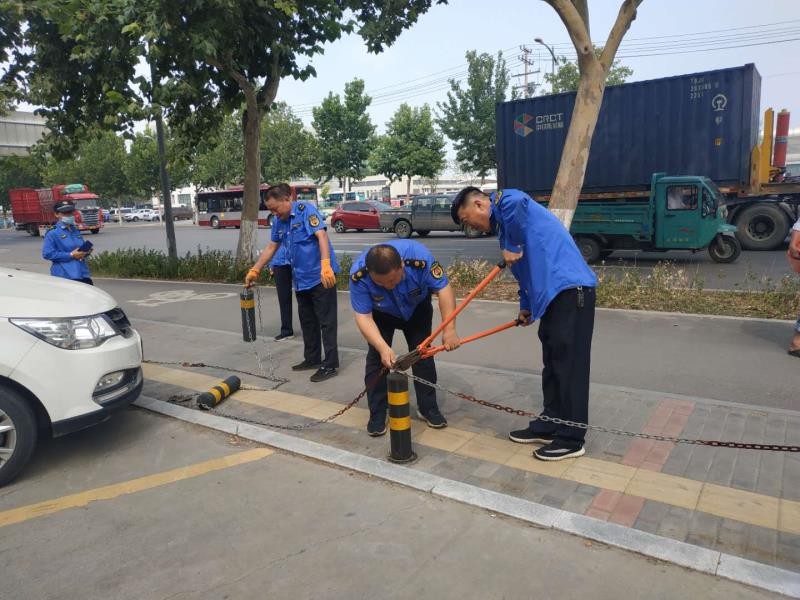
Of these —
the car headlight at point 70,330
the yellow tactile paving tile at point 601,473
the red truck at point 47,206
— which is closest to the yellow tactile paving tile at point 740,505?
the yellow tactile paving tile at point 601,473

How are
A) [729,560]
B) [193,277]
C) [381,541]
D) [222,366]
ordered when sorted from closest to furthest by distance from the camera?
[729,560] → [381,541] → [222,366] → [193,277]

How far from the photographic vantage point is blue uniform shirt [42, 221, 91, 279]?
23.4 feet

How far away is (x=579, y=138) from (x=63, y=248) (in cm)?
694

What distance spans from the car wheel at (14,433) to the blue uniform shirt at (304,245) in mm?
2523

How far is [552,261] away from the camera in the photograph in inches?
140

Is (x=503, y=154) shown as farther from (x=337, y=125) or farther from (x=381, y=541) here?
(x=337, y=125)

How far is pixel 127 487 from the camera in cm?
366

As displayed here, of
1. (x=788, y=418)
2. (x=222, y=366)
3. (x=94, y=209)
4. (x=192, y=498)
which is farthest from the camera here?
(x=94, y=209)

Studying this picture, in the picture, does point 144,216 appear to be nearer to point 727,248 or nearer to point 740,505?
point 727,248

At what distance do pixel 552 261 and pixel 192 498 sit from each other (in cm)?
247

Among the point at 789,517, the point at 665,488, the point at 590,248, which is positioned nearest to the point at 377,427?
the point at 665,488

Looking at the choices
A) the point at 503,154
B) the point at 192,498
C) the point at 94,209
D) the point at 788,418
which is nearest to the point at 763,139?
the point at 503,154

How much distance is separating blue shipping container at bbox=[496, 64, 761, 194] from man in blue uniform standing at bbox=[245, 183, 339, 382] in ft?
34.0


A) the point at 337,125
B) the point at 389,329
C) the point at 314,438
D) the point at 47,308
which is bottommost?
the point at 314,438
